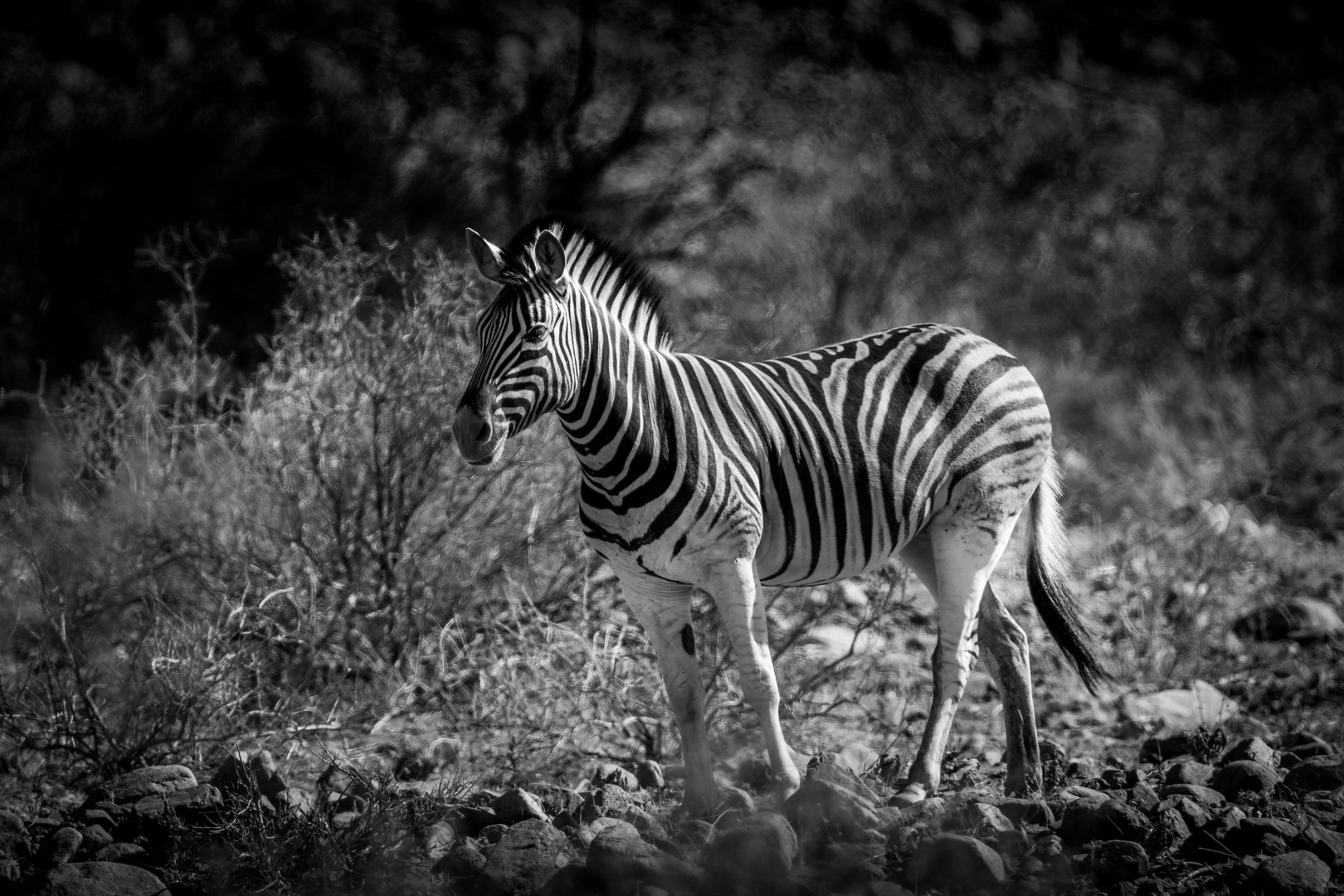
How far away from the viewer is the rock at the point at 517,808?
3.85 meters

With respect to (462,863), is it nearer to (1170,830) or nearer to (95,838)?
(95,838)

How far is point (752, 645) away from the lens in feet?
12.6

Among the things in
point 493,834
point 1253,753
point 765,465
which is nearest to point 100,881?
point 493,834

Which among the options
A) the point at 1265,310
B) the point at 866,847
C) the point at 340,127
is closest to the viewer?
the point at 866,847

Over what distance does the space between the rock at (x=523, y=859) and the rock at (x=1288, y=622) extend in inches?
175

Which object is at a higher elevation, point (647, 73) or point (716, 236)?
point (647, 73)

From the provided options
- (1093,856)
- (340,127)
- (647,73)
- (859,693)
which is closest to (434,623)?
(859,693)

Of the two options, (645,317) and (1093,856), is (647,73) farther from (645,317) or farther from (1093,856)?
(1093,856)

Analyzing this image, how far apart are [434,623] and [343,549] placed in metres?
0.50

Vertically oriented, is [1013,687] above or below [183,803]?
above

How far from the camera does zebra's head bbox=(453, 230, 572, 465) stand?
11.4ft

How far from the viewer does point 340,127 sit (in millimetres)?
9547

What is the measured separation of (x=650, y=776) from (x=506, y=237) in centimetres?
547

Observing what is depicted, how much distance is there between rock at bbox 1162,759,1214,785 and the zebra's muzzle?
101 inches
